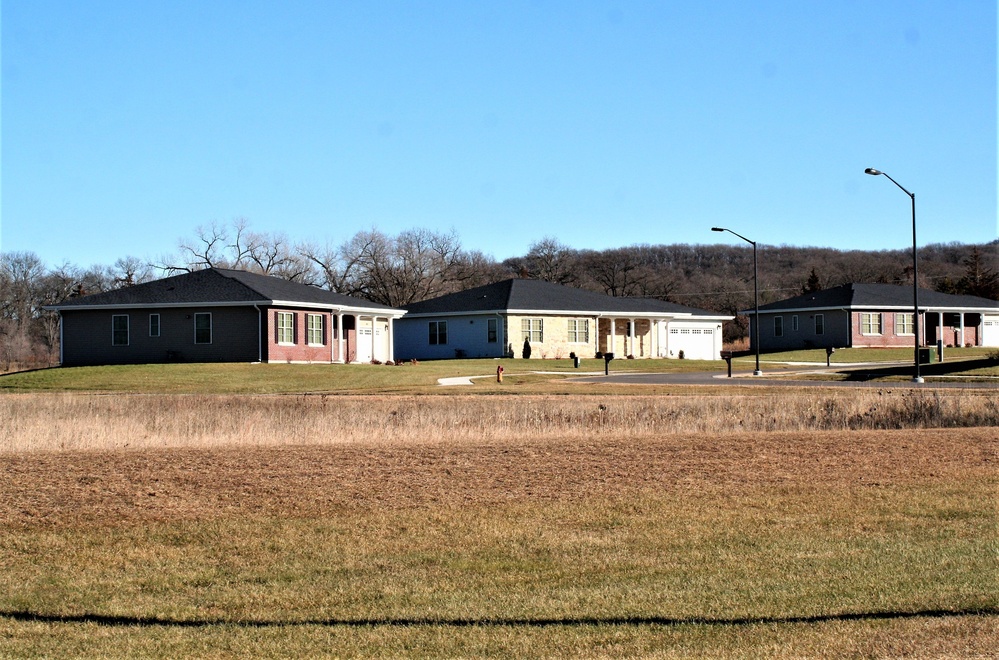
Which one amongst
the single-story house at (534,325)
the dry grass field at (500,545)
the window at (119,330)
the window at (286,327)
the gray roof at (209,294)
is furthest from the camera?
the single-story house at (534,325)

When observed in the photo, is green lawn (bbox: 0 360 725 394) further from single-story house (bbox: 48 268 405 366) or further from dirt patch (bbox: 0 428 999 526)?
dirt patch (bbox: 0 428 999 526)

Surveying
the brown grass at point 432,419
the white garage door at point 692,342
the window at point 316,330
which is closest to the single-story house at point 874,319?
the white garage door at point 692,342

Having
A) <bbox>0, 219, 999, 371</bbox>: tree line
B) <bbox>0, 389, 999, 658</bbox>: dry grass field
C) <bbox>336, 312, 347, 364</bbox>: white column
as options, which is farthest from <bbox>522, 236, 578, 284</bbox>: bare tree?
<bbox>0, 389, 999, 658</bbox>: dry grass field

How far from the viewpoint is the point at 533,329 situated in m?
56.7

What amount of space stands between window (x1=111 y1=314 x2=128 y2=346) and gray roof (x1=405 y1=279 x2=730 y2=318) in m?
16.7

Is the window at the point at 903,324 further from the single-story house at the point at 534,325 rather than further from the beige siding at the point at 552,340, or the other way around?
the beige siding at the point at 552,340

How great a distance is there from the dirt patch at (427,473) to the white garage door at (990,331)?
2331 inches

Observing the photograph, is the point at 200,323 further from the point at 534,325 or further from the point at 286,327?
the point at 534,325

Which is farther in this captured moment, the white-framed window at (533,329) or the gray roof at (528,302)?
the gray roof at (528,302)

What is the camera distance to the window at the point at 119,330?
1847 inches

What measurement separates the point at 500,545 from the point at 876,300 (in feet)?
201

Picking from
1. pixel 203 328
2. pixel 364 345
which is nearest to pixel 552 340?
pixel 364 345

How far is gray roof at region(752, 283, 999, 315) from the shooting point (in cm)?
6644

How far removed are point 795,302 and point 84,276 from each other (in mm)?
63456
